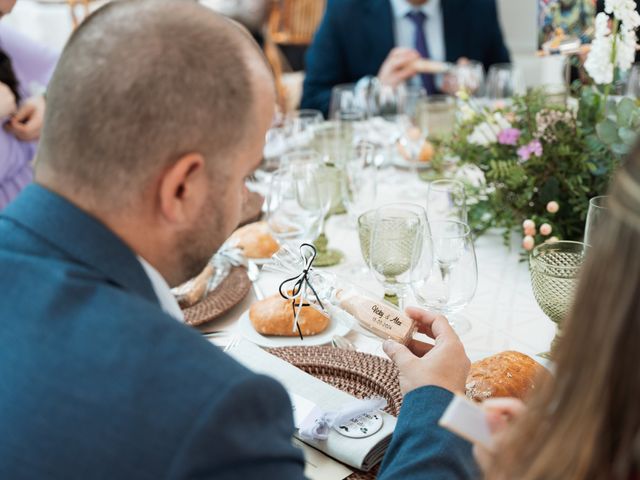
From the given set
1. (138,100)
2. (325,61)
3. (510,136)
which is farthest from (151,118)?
(325,61)

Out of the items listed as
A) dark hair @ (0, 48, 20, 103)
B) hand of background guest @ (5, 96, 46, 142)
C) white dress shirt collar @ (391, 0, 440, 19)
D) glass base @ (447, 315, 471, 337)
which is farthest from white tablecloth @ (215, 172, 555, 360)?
white dress shirt collar @ (391, 0, 440, 19)

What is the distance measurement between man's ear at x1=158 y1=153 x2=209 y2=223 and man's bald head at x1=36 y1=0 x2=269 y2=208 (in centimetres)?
1

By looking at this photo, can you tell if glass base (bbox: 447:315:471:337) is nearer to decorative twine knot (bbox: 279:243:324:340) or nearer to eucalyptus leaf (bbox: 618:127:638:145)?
decorative twine knot (bbox: 279:243:324:340)

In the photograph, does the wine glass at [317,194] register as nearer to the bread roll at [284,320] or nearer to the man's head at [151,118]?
the bread roll at [284,320]

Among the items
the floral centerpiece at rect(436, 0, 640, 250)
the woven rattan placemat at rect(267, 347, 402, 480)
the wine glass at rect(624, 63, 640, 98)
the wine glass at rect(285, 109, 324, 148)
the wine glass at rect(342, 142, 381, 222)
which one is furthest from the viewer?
the wine glass at rect(285, 109, 324, 148)

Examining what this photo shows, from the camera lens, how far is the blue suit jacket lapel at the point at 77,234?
756mm

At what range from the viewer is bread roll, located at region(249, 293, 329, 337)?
127cm

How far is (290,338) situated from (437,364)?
14.9 inches

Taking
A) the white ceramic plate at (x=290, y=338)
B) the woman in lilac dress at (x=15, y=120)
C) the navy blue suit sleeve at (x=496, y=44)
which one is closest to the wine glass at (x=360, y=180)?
the white ceramic plate at (x=290, y=338)

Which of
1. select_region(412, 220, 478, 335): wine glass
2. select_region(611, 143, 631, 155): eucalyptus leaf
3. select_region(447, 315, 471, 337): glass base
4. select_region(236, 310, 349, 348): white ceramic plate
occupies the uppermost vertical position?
select_region(611, 143, 631, 155): eucalyptus leaf

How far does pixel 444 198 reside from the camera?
1594 mm

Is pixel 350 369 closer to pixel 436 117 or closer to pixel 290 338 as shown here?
pixel 290 338

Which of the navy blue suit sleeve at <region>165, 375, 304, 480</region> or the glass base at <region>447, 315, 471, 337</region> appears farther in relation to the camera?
the glass base at <region>447, 315, 471, 337</region>

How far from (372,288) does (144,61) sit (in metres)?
0.81
